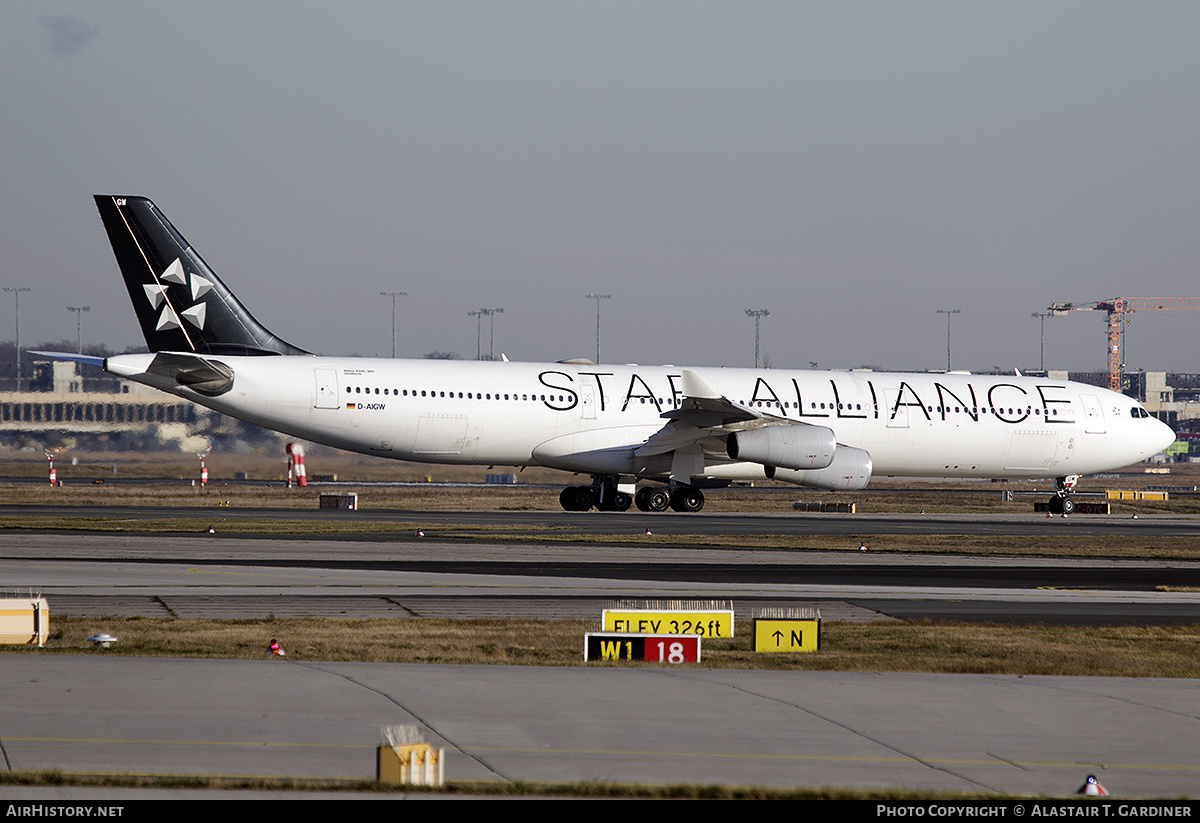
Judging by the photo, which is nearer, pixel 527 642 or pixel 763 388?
pixel 527 642

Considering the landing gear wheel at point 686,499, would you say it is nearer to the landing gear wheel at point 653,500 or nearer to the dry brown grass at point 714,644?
the landing gear wheel at point 653,500

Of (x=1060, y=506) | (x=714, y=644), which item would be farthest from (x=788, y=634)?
(x=1060, y=506)

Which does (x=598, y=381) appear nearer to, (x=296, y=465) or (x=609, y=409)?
(x=609, y=409)

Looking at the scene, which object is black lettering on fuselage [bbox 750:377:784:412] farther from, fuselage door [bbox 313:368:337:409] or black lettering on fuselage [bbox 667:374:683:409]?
fuselage door [bbox 313:368:337:409]

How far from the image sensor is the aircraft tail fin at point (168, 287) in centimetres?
3538

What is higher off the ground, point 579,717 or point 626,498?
point 626,498

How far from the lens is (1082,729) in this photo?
10.9m

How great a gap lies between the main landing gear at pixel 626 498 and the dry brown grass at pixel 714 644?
2314 cm

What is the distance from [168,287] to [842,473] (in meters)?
20.2

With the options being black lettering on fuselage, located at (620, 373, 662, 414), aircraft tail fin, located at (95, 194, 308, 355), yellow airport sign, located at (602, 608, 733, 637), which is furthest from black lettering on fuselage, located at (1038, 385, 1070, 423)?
yellow airport sign, located at (602, 608, 733, 637)

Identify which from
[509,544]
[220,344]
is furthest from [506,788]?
[220,344]

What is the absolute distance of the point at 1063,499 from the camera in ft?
152

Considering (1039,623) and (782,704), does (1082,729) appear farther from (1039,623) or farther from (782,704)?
(1039,623)

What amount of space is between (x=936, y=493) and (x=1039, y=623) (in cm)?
4726
